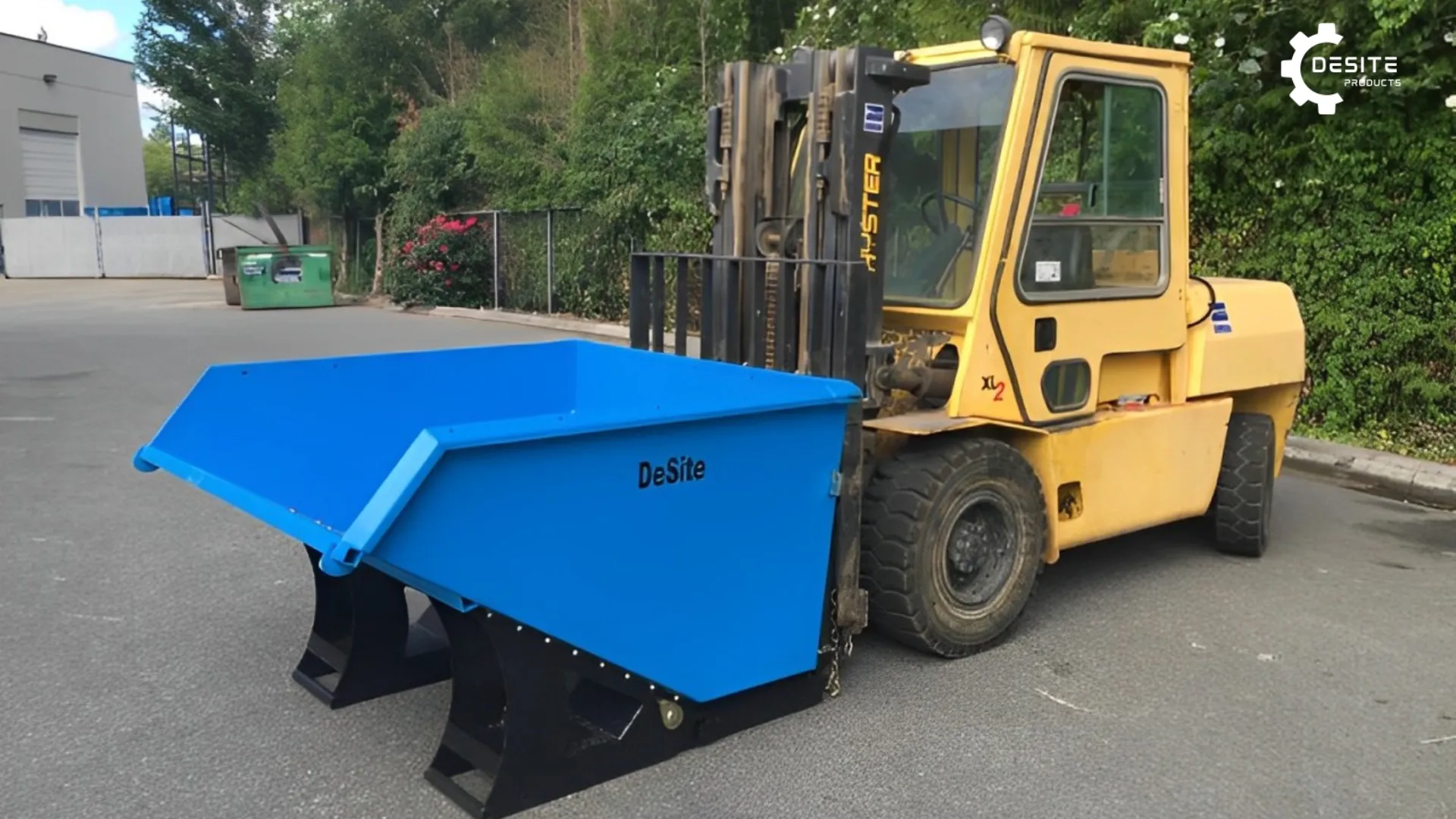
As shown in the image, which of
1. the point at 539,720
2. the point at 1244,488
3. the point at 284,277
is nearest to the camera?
the point at 539,720

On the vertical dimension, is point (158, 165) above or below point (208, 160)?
above

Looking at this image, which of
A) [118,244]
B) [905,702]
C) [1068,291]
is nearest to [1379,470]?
[1068,291]

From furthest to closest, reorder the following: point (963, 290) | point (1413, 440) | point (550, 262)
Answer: point (550, 262), point (1413, 440), point (963, 290)

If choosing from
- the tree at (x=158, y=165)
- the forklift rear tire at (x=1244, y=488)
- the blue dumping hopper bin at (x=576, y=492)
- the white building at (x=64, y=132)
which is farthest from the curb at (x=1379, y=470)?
the tree at (x=158, y=165)

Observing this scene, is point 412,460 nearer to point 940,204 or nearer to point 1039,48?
point 940,204

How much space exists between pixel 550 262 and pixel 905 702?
1713 cm

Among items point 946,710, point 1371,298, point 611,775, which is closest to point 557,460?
point 611,775

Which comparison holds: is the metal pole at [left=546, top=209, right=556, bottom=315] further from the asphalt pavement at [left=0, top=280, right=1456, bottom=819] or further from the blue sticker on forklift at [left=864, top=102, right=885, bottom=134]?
the blue sticker on forklift at [left=864, top=102, right=885, bottom=134]

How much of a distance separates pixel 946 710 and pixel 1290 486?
530cm

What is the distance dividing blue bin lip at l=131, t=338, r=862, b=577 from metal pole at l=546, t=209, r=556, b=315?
55.3 feet

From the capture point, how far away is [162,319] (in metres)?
21.0

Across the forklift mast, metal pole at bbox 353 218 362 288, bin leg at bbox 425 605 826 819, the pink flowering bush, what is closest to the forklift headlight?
the forklift mast

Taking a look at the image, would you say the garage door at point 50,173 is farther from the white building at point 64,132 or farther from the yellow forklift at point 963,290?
the yellow forklift at point 963,290

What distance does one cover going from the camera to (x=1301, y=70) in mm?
9812
